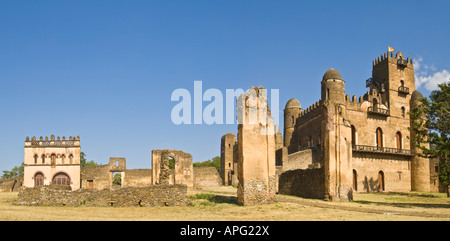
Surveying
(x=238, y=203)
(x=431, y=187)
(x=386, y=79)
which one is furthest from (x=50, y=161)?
(x=431, y=187)

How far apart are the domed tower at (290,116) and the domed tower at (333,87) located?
852cm

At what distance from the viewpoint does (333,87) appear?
3841 cm

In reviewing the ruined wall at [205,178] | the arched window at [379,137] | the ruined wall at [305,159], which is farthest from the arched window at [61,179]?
the arched window at [379,137]

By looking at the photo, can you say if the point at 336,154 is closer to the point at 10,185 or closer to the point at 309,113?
the point at 309,113

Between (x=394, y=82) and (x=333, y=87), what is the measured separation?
8.68 meters

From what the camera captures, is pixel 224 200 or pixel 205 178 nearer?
pixel 224 200

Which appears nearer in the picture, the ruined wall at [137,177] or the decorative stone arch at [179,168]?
the decorative stone arch at [179,168]

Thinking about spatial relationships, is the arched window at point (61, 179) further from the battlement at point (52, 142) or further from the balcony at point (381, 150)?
the balcony at point (381, 150)

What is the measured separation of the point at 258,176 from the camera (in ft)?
60.1

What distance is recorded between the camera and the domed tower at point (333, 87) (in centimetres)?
3825

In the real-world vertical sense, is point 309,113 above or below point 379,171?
above

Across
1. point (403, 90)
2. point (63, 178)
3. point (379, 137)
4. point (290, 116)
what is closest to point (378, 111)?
point (379, 137)

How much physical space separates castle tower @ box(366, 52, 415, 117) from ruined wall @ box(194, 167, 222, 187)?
19.0 m

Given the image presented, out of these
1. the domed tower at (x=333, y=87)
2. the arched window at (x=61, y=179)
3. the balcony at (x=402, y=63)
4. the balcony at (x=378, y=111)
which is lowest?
the arched window at (x=61, y=179)
